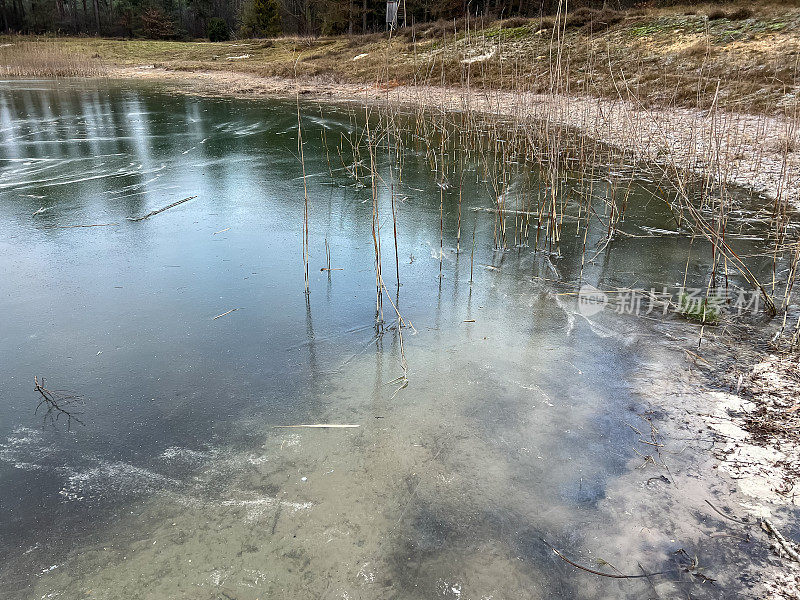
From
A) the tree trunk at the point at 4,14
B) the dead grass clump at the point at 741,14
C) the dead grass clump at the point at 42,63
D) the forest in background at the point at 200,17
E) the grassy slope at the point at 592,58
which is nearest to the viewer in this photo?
the grassy slope at the point at 592,58

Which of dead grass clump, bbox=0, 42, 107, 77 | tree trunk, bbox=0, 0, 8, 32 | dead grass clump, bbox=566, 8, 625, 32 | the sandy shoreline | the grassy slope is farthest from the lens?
tree trunk, bbox=0, 0, 8, 32

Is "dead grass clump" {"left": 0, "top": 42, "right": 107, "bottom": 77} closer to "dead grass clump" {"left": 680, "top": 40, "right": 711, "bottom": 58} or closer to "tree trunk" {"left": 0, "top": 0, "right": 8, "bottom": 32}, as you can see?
"tree trunk" {"left": 0, "top": 0, "right": 8, "bottom": 32}

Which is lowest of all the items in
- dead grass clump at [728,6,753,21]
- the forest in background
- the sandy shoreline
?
the sandy shoreline

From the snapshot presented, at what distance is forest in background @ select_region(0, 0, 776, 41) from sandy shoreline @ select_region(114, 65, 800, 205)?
7.74m

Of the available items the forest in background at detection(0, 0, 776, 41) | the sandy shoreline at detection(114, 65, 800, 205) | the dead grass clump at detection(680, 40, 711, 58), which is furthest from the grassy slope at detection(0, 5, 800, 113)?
the forest in background at detection(0, 0, 776, 41)

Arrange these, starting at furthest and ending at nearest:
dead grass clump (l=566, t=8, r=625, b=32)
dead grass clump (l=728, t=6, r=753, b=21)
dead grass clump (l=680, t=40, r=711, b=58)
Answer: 1. dead grass clump (l=566, t=8, r=625, b=32)
2. dead grass clump (l=728, t=6, r=753, b=21)
3. dead grass clump (l=680, t=40, r=711, b=58)

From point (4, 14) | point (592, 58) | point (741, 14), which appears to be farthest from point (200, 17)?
point (741, 14)

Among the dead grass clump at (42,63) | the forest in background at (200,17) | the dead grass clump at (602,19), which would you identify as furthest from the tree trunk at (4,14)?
the dead grass clump at (602,19)

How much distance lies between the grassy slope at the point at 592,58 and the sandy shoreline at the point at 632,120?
0.30m

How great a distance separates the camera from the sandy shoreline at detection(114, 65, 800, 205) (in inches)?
184

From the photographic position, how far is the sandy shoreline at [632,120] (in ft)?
15.3

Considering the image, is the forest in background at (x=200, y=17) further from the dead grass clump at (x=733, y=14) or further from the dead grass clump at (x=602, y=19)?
the dead grass clump at (x=733, y=14)

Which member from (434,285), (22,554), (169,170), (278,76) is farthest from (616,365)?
(278,76)

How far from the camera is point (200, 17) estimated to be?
33750 millimetres
